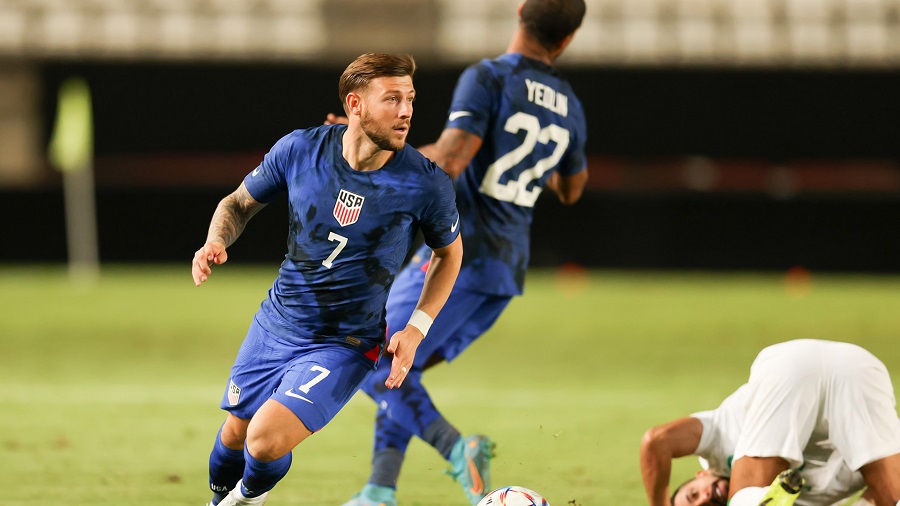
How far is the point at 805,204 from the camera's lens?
15586 mm

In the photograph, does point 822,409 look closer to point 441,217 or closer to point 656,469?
point 656,469

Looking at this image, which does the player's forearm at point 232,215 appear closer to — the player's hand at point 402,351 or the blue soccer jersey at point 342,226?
the blue soccer jersey at point 342,226

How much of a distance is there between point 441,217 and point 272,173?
68cm

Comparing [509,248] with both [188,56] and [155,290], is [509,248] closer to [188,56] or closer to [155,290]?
[155,290]

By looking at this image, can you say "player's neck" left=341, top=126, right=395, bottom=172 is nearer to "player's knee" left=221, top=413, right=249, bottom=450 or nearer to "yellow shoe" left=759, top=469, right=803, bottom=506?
"player's knee" left=221, top=413, right=249, bottom=450

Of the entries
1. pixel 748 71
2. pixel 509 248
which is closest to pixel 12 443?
pixel 509 248

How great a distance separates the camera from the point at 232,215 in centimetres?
453

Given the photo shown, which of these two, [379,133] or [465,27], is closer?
[379,133]

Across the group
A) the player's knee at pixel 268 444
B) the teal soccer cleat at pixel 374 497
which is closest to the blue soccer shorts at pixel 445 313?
the teal soccer cleat at pixel 374 497

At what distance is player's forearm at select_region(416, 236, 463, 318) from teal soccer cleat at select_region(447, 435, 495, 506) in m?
0.70

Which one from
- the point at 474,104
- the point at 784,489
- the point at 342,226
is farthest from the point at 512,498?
the point at 474,104

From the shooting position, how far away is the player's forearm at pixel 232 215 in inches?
174

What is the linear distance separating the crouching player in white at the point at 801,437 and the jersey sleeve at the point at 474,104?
5.18ft

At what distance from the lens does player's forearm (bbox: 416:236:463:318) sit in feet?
14.8
